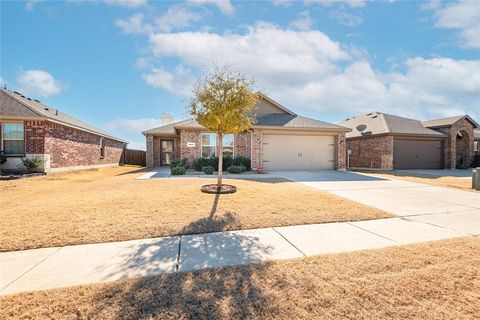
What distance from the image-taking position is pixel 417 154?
1894cm

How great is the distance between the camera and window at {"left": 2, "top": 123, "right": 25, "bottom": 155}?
13352mm

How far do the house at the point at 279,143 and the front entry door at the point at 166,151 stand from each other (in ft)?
12.9

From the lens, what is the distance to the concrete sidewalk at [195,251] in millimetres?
3062

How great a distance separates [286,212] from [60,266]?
4557 millimetres

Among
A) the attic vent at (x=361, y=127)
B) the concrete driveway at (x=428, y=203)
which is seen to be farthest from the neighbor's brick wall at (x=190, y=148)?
the attic vent at (x=361, y=127)

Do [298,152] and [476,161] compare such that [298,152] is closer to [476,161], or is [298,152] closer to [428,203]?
[428,203]

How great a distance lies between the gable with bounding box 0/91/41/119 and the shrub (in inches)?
462

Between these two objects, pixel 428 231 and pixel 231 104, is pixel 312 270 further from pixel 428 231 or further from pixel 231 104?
pixel 231 104

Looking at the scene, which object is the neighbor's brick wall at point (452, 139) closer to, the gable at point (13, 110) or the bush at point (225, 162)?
the bush at point (225, 162)

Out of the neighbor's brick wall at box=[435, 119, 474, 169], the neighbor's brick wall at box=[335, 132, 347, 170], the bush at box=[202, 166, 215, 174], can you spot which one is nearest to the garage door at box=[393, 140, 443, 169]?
the neighbor's brick wall at box=[435, 119, 474, 169]

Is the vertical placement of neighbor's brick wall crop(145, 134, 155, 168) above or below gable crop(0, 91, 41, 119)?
below

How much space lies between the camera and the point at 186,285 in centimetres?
278

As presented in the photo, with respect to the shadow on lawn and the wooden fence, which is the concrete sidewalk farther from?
the wooden fence

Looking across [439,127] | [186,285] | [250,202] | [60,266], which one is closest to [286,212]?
[250,202]
